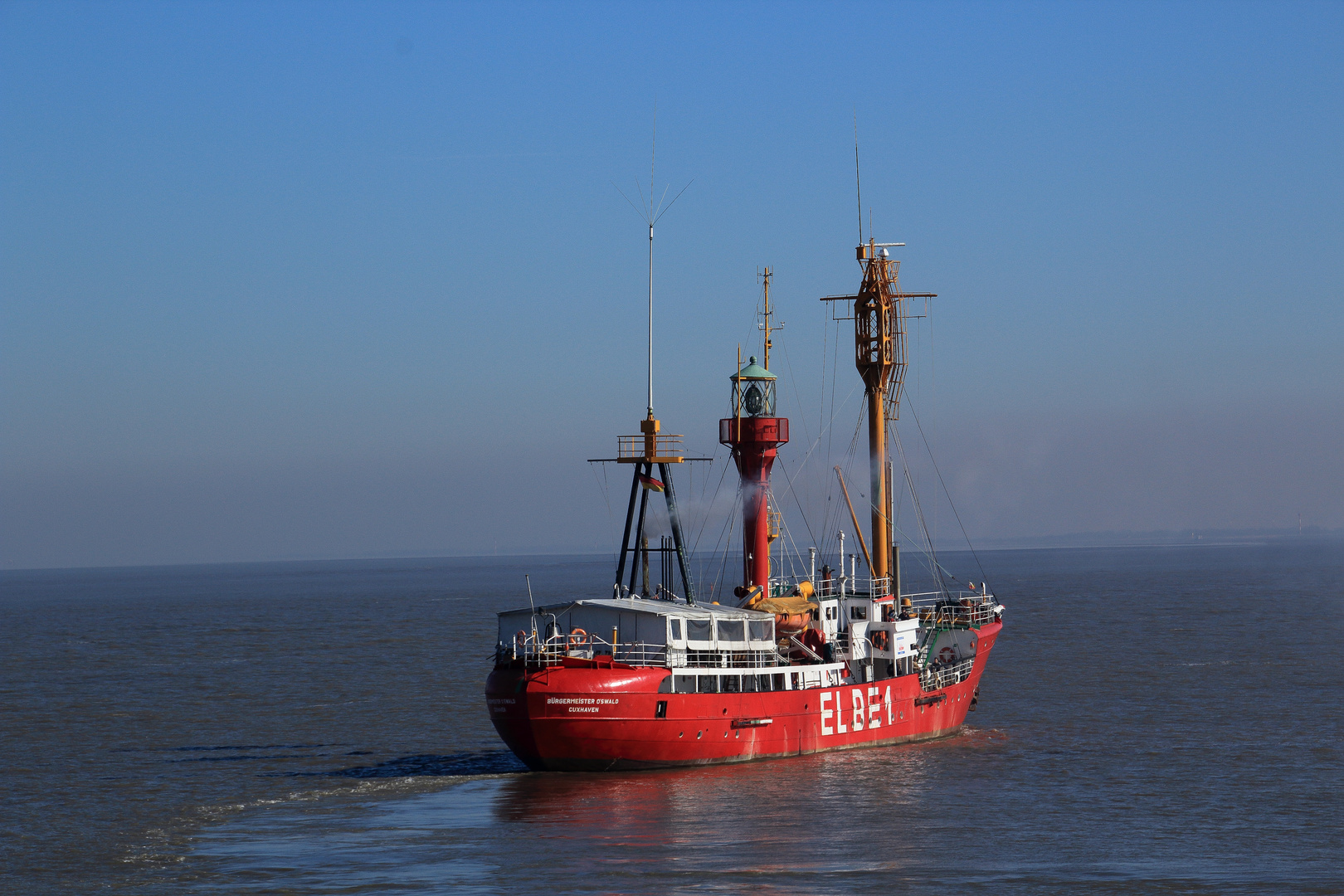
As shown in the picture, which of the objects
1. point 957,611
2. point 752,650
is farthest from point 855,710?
point 957,611

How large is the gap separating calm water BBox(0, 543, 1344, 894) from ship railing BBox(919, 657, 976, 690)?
2329 mm

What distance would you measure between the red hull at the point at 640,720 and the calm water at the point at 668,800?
2.67 ft

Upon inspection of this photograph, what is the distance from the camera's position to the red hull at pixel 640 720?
1762 inches

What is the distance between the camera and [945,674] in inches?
2295

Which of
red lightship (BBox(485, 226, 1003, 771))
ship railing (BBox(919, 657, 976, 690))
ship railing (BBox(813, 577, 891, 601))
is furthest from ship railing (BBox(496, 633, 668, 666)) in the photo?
ship railing (BBox(919, 657, 976, 690))

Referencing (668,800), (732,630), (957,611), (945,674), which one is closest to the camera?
(668,800)

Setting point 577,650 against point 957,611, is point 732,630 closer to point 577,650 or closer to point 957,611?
point 577,650

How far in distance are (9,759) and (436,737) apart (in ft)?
53.6

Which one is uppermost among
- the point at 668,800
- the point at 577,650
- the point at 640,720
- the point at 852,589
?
the point at 852,589

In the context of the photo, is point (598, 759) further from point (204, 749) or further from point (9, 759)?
point (9, 759)

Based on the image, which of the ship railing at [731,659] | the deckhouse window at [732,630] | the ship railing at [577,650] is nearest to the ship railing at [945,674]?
the ship railing at [731,659]

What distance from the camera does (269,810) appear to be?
43.1 m

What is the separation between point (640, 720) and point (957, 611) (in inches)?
959

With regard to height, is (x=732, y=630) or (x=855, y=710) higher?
(x=732, y=630)
